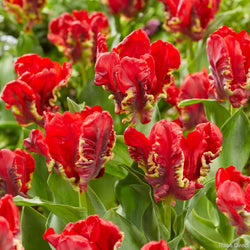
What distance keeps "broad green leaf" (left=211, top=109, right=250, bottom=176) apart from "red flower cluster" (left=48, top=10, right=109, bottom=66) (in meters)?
0.73

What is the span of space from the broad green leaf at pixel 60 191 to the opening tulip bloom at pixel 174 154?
0.22 m

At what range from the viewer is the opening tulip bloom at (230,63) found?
0.87 metres

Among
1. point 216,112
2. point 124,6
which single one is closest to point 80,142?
point 216,112

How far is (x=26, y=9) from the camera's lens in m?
1.97

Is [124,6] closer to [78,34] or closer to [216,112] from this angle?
[78,34]

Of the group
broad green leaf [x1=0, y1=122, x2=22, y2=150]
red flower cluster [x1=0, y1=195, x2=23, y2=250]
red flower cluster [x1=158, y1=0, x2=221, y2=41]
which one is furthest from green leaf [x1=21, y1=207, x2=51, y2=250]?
broad green leaf [x1=0, y1=122, x2=22, y2=150]

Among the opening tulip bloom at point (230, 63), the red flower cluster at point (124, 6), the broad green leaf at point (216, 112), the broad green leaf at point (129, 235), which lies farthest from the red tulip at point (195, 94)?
the red flower cluster at point (124, 6)

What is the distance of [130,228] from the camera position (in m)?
0.79

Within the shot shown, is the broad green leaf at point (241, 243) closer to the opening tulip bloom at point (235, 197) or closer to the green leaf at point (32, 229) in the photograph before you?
the opening tulip bloom at point (235, 197)

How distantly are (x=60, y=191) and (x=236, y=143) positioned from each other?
1.20 feet

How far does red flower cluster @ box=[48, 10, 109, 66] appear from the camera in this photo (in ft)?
5.18

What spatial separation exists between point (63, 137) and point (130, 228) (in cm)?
19

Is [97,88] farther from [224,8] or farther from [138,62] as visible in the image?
[224,8]

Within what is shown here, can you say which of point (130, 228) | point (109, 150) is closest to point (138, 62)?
point (109, 150)
